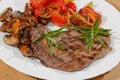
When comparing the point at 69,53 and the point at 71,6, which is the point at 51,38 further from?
the point at 71,6

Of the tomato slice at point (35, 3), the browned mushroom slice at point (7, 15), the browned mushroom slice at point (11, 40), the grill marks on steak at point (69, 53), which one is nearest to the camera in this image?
the grill marks on steak at point (69, 53)

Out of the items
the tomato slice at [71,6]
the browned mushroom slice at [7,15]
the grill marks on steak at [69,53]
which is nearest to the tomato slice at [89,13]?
the tomato slice at [71,6]

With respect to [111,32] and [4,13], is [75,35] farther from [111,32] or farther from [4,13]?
[4,13]

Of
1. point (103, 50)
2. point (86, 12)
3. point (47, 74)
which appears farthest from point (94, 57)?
point (86, 12)

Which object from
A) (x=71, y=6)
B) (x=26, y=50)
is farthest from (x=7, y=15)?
(x=71, y=6)

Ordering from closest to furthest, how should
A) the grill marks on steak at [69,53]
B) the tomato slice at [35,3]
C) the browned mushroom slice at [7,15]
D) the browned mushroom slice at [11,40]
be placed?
the grill marks on steak at [69,53]
the browned mushroom slice at [11,40]
the browned mushroom slice at [7,15]
the tomato slice at [35,3]

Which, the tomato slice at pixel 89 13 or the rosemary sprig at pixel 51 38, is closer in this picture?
the rosemary sprig at pixel 51 38

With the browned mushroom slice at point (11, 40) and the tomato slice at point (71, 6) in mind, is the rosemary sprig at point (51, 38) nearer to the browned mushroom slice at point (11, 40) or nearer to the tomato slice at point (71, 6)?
the browned mushroom slice at point (11, 40)
